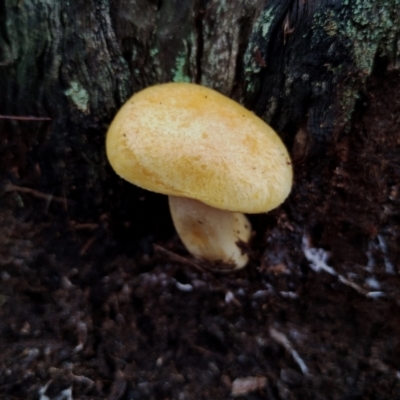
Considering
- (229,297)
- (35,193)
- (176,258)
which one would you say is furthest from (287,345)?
(35,193)

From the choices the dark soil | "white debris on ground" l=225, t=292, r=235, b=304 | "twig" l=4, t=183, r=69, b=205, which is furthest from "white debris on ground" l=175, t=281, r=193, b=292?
"twig" l=4, t=183, r=69, b=205

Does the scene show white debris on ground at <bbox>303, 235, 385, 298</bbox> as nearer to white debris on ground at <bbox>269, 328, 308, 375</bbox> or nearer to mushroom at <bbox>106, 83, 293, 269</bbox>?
white debris on ground at <bbox>269, 328, 308, 375</bbox>

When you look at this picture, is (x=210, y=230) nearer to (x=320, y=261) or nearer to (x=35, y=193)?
(x=320, y=261)

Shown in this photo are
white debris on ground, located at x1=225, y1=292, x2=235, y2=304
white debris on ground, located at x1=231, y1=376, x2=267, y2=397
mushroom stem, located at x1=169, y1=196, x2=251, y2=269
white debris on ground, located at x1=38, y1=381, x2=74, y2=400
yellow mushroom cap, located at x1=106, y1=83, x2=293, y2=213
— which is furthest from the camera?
white debris on ground, located at x1=225, y1=292, x2=235, y2=304

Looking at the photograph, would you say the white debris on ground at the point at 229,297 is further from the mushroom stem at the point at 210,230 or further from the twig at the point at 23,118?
the twig at the point at 23,118

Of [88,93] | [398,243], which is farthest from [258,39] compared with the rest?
[398,243]

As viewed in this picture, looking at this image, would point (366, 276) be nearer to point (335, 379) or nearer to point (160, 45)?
point (335, 379)
